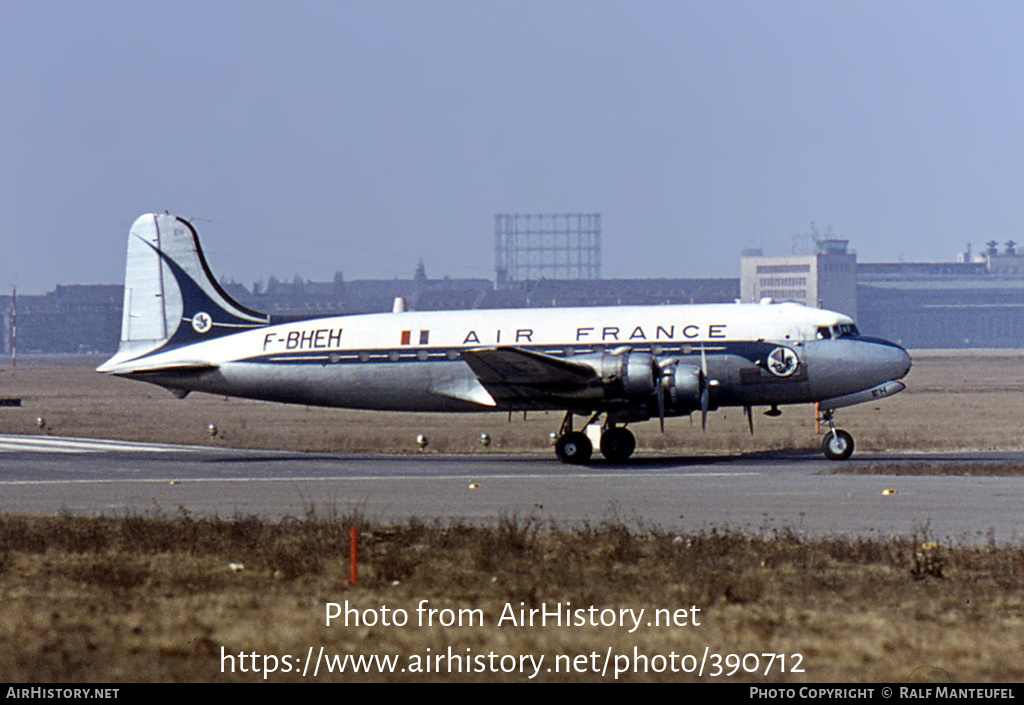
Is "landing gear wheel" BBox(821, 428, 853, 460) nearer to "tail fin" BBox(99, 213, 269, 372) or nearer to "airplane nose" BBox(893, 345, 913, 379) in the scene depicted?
"airplane nose" BBox(893, 345, 913, 379)

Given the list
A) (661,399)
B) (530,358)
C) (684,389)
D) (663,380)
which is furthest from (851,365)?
(530,358)

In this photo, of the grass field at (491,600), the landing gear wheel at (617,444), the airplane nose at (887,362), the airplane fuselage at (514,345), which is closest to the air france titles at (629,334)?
the airplane fuselage at (514,345)

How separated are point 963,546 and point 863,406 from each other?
44045 mm

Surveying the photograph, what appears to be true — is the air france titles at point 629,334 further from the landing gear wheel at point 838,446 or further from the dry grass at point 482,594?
the dry grass at point 482,594

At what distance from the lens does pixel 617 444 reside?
3200cm

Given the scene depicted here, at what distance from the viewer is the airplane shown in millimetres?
30859

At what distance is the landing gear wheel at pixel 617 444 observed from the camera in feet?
105

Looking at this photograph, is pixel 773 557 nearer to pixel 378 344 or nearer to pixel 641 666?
pixel 641 666

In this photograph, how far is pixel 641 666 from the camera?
1059 cm

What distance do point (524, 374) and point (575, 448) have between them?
238cm

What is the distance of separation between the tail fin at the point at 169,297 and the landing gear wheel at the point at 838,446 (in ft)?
54.4

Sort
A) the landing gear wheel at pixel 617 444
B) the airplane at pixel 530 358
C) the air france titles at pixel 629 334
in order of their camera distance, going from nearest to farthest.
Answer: the airplane at pixel 530 358
the air france titles at pixel 629 334
the landing gear wheel at pixel 617 444
